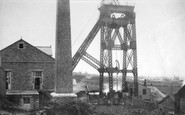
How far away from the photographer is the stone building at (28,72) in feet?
66.8

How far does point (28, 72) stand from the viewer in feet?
69.1

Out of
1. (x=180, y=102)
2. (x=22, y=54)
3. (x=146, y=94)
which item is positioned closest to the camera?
(x=180, y=102)

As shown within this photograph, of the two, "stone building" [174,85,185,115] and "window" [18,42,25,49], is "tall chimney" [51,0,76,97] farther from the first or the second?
"stone building" [174,85,185,115]

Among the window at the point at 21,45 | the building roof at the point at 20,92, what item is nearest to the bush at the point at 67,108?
the building roof at the point at 20,92

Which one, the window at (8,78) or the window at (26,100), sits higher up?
the window at (8,78)

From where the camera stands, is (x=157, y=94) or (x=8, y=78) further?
(x=157, y=94)

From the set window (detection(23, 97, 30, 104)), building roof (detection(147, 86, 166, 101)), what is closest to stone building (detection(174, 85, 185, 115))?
building roof (detection(147, 86, 166, 101))

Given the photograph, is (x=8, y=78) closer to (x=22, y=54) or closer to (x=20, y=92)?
(x=20, y=92)

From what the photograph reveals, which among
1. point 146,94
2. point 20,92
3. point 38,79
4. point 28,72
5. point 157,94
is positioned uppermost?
point 28,72

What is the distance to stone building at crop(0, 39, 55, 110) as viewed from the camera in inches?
802

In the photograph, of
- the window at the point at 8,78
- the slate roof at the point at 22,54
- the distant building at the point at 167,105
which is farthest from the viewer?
the distant building at the point at 167,105

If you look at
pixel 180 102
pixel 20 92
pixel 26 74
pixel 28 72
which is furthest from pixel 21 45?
pixel 180 102

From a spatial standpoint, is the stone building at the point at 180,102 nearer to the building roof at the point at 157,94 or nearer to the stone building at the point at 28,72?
the building roof at the point at 157,94

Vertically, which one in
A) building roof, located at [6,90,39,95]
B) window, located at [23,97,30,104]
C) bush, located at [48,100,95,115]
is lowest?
window, located at [23,97,30,104]
